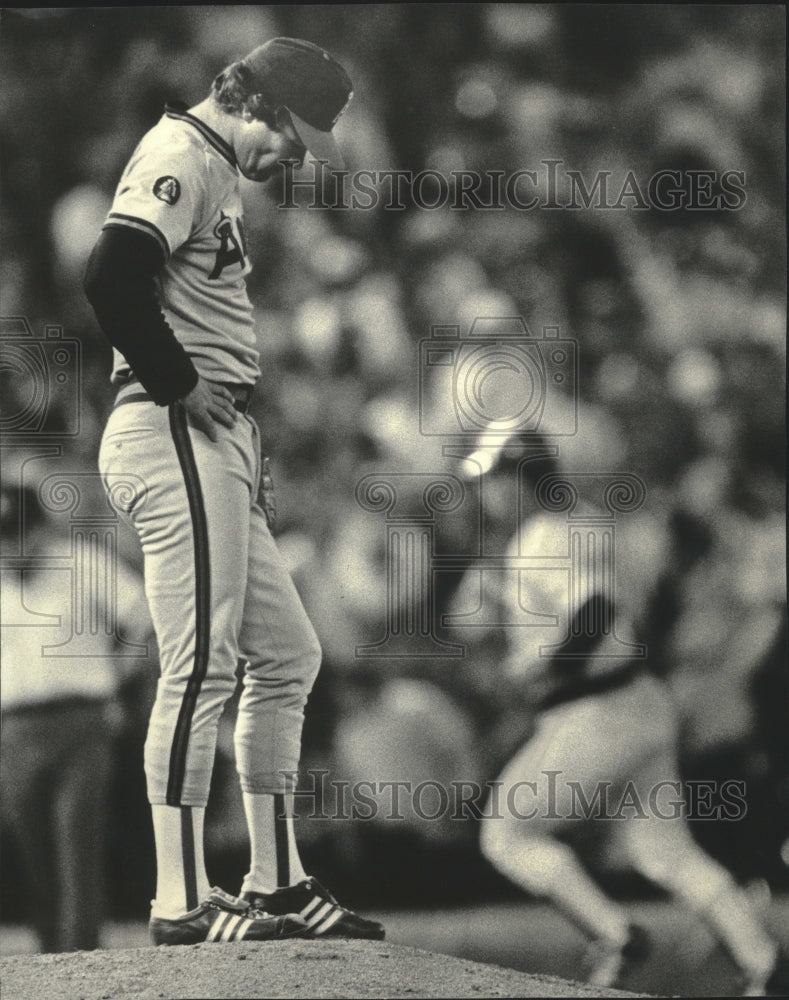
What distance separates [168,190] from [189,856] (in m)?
2.17

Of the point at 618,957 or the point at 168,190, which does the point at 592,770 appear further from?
the point at 168,190

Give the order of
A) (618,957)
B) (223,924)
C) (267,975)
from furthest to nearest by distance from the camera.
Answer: (618,957) < (223,924) < (267,975)

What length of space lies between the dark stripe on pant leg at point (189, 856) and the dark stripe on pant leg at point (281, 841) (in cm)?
27

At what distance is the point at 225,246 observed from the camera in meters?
4.15

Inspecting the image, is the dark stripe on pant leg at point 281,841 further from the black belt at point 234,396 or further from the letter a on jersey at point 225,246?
the letter a on jersey at point 225,246

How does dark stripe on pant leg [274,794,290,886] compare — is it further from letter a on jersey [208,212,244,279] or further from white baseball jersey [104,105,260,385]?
letter a on jersey [208,212,244,279]

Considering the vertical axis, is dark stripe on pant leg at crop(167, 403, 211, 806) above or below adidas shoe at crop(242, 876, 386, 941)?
above

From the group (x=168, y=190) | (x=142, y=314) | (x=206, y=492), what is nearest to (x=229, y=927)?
(x=206, y=492)

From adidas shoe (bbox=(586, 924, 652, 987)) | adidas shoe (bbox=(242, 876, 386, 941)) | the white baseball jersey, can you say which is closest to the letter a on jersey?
the white baseball jersey

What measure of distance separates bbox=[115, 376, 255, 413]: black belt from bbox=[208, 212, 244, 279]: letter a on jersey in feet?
1.22

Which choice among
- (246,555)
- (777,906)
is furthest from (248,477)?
(777,906)

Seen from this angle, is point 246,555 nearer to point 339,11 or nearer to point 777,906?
point 339,11

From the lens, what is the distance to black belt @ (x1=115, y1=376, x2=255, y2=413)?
4.11 m

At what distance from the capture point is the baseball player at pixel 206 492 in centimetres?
405
